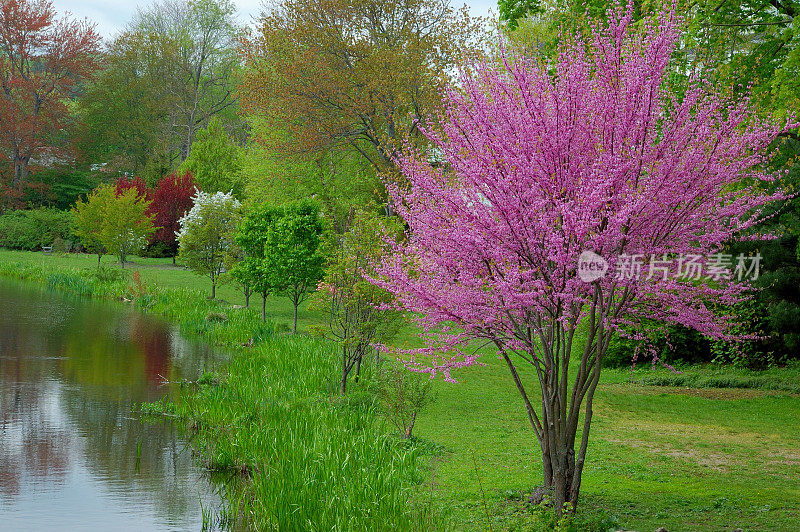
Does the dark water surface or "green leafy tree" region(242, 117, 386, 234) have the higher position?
"green leafy tree" region(242, 117, 386, 234)

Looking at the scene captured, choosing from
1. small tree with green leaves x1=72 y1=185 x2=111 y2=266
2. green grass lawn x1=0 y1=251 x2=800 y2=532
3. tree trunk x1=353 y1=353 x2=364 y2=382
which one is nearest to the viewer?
green grass lawn x1=0 y1=251 x2=800 y2=532

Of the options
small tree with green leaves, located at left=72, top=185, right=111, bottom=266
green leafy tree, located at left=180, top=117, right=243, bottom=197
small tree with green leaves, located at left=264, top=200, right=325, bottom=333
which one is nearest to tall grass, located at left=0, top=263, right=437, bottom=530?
small tree with green leaves, located at left=264, top=200, right=325, bottom=333

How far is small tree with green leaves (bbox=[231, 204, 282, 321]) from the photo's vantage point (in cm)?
2258

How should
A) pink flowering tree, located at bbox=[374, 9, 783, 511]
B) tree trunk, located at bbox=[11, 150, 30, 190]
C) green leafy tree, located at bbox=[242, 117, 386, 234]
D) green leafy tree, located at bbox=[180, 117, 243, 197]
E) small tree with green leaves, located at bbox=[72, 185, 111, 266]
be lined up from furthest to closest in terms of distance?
tree trunk, located at bbox=[11, 150, 30, 190], green leafy tree, located at bbox=[180, 117, 243, 197], small tree with green leaves, located at bbox=[72, 185, 111, 266], green leafy tree, located at bbox=[242, 117, 386, 234], pink flowering tree, located at bbox=[374, 9, 783, 511]

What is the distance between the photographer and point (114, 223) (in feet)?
110

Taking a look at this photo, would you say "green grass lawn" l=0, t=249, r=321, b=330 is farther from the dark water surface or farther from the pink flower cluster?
the pink flower cluster

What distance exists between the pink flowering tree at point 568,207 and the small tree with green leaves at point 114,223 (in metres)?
29.2

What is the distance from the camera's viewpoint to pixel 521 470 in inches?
357

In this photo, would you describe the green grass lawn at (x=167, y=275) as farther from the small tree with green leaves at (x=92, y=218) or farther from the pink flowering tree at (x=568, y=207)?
the pink flowering tree at (x=568, y=207)

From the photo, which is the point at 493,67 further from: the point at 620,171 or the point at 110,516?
the point at 110,516

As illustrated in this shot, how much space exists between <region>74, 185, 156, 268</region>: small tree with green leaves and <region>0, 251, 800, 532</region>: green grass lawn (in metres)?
21.9

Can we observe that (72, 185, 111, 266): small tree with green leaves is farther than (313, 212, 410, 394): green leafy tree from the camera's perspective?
Yes

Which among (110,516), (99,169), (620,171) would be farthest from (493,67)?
(99,169)

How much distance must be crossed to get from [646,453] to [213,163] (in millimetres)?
41141
